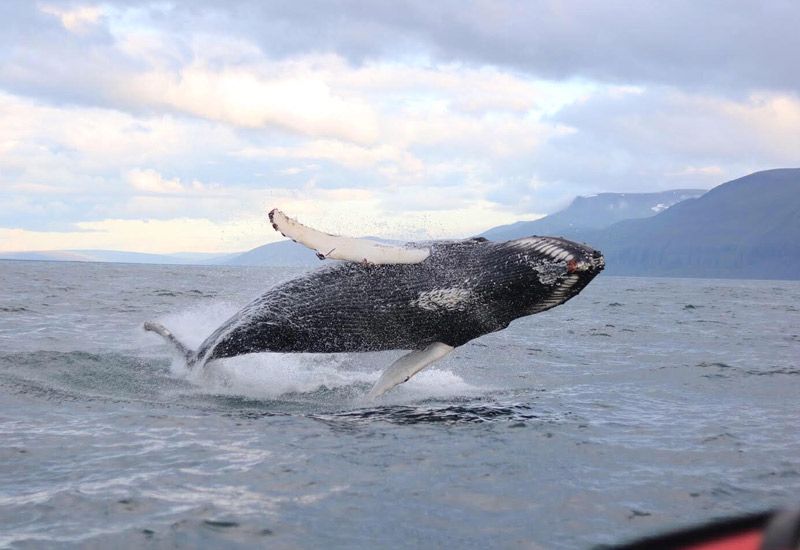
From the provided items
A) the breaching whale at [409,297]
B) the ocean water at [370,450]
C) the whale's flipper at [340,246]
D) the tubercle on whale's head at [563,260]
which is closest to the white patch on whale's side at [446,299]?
the breaching whale at [409,297]

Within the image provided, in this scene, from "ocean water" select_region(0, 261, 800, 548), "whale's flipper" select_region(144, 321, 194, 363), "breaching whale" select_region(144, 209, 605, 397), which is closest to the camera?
"ocean water" select_region(0, 261, 800, 548)

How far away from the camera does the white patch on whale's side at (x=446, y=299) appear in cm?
951

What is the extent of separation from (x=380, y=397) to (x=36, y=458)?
4275 millimetres

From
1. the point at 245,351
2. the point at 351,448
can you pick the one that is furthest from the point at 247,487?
the point at 245,351

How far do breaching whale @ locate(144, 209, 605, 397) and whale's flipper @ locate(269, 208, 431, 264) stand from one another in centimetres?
1

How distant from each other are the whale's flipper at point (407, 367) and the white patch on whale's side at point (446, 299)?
50 centimetres

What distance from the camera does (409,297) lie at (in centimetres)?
956

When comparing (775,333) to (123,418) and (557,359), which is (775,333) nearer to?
(557,359)

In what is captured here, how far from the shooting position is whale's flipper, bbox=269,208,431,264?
8.83 m

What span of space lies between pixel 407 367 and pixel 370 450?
2766 mm

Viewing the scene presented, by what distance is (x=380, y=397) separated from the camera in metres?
9.69

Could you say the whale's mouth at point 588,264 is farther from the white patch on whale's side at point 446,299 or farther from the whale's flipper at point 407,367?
the whale's flipper at point 407,367

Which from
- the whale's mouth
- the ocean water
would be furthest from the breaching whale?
the ocean water

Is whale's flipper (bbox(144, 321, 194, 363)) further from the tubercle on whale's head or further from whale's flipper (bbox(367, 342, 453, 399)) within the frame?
the tubercle on whale's head
